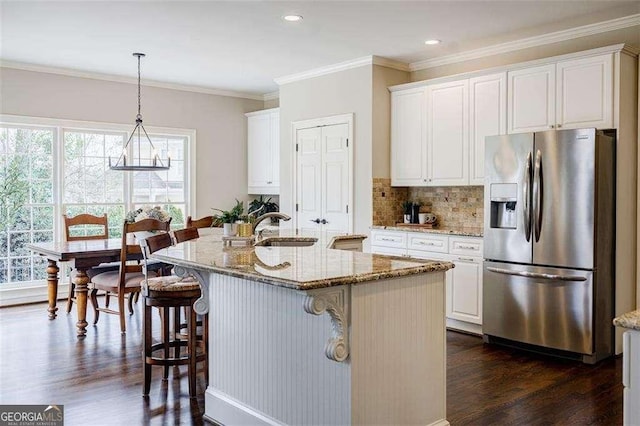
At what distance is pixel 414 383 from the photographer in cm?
266

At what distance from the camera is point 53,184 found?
6469 mm

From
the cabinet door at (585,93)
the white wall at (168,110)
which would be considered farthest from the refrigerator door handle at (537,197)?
the white wall at (168,110)

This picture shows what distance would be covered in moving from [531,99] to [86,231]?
16.7 feet

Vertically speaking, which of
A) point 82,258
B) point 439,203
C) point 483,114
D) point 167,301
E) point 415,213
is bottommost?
point 167,301

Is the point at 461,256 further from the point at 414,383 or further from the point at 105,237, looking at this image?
the point at 105,237

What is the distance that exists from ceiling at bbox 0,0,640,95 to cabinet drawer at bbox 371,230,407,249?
1.81m

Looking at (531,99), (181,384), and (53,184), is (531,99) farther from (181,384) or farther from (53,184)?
(53,184)

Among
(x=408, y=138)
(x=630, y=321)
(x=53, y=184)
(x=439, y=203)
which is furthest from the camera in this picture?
(x=53, y=184)

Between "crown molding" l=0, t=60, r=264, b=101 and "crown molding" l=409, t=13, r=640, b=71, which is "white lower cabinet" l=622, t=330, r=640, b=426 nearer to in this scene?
"crown molding" l=409, t=13, r=640, b=71

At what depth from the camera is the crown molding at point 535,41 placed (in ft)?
14.9

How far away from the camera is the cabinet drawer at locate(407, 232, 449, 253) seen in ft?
16.8

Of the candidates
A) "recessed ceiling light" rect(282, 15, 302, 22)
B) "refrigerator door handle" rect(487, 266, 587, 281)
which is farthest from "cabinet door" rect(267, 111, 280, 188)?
"refrigerator door handle" rect(487, 266, 587, 281)

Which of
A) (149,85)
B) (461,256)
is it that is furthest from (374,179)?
(149,85)

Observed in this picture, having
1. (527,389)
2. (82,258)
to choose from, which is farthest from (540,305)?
(82,258)
